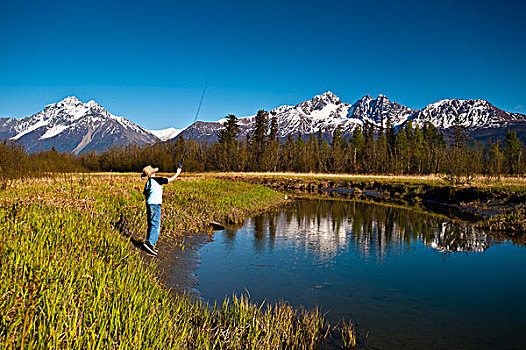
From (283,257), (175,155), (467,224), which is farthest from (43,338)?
(175,155)

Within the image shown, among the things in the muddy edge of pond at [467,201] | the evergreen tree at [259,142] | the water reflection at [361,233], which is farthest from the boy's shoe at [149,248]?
the evergreen tree at [259,142]

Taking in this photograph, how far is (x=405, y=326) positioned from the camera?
287 inches

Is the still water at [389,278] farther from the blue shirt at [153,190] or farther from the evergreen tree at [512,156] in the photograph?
the evergreen tree at [512,156]

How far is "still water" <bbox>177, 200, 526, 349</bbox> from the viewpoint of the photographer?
7.27 metres

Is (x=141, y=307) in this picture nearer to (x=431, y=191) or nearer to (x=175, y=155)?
(x=431, y=191)

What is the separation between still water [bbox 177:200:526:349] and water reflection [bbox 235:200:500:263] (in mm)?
52

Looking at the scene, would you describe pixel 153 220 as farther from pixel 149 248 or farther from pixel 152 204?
pixel 149 248

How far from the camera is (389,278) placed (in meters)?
10.6

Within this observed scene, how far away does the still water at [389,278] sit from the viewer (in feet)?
23.8

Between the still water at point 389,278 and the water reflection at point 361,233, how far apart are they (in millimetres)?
52

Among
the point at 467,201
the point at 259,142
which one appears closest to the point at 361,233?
the point at 467,201

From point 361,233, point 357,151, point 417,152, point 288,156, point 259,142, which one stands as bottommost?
point 361,233

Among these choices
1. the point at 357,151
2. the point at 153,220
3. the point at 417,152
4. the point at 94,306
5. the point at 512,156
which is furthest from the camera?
the point at 357,151

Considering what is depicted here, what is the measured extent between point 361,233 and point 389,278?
7364mm
